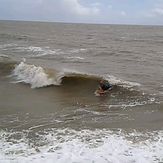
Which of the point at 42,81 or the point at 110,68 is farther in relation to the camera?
the point at 110,68

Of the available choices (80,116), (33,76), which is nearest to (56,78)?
(33,76)

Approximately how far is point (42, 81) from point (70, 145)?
33.7ft

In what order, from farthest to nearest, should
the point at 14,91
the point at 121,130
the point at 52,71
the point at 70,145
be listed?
the point at 52,71 → the point at 14,91 → the point at 121,130 → the point at 70,145

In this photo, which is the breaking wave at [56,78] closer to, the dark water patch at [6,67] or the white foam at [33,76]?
the white foam at [33,76]

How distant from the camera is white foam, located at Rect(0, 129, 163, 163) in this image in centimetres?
823

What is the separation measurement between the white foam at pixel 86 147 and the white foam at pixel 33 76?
864 centimetres

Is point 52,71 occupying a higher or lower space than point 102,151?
higher

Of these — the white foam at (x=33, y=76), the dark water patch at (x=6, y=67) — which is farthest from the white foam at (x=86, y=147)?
the dark water patch at (x=6, y=67)

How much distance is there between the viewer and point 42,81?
19.0 meters

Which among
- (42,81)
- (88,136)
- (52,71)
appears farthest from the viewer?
(52,71)

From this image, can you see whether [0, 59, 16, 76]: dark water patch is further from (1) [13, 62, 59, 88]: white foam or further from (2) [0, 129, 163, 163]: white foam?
(2) [0, 129, 163, 163]: white foam

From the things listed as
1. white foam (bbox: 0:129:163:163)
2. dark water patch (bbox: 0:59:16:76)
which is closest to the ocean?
white foam (bbox: 0:129:163:163)

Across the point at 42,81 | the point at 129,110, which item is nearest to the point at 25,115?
the point at 129,110

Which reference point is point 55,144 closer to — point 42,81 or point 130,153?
point 130,153
